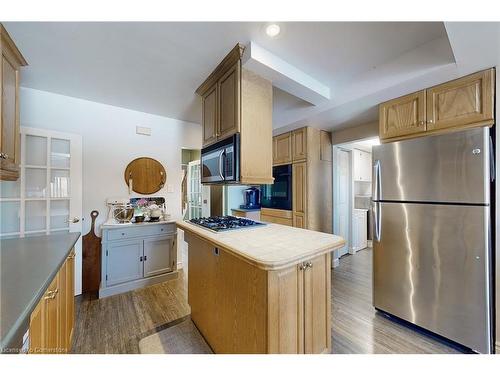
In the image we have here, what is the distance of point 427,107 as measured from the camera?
1.74m

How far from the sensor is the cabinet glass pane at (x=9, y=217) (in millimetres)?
2137

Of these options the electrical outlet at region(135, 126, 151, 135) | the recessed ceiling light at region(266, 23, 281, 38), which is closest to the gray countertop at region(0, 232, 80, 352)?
the electrical outlet at region(135, 126, 151, 135)

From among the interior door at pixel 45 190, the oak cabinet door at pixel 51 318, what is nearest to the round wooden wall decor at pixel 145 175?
the interior door at pixel 45 190

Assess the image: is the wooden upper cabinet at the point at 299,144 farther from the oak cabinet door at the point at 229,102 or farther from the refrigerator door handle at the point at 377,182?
the oak cabinet door at the point at 229,102

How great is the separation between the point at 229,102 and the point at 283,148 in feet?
5.92

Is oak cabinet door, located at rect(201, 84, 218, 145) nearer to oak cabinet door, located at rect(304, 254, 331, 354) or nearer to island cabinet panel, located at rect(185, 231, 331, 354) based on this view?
island cabinet panel, located at rect(185, 231, 331, 354)

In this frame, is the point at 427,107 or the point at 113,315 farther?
the point at 113,315

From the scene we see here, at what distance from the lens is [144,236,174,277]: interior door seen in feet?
9.00

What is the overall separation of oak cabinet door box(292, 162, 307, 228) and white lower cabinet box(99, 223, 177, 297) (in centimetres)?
185

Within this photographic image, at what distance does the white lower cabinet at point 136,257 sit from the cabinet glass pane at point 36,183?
2.65ft

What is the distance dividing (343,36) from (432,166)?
4.13ft
